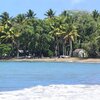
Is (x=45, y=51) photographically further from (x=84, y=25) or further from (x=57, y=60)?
(x=84, y=25)

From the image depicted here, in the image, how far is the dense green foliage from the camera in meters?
109

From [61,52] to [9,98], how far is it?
102 m

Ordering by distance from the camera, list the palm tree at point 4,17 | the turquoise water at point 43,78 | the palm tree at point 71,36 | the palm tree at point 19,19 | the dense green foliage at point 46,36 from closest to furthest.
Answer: the turquoise water at point 43,78, the dense green foliage at point 46,36, the palm tree at point 71,36, the palm tree at point 4,17, the palm tree at point 19,19

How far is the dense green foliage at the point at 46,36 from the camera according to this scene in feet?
358

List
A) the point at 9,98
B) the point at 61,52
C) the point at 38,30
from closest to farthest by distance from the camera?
1. the point at 9,98
2. the point at 38,30
3. the point at 61,52

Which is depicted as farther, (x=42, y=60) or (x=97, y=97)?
(x=42, y=60)

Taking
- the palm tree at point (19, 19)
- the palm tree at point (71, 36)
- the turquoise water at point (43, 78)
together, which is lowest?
the turquoise water at point (43, 78)

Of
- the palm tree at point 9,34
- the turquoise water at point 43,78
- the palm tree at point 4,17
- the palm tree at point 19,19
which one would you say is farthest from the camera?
the palm tree at point 19,19

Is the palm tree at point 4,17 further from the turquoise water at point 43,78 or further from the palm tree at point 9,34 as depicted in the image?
the turquoise water at point 43,78

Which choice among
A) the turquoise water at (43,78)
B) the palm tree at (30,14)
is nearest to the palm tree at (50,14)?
the palm tree at (30,14)

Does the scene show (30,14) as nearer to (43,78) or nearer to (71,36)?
(71,36)

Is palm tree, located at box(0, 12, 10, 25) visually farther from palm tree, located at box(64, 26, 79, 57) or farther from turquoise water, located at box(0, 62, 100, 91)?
turquoise water, located at box(0, 62, 100, 91)

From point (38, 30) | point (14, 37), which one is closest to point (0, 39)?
point (14, 37)

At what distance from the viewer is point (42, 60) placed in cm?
11025
